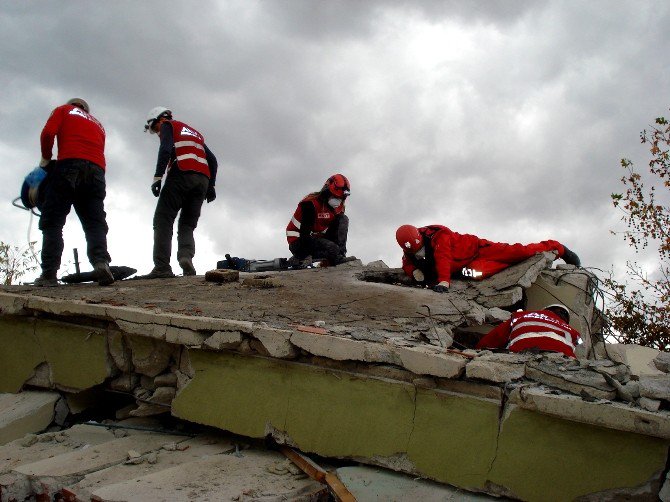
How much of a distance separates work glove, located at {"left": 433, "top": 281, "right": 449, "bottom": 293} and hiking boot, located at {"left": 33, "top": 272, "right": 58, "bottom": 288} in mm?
3680

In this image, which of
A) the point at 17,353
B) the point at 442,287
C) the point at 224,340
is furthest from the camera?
the point at 442,287

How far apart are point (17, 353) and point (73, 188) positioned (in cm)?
160

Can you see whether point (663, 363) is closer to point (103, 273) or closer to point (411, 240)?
point (411, 240)

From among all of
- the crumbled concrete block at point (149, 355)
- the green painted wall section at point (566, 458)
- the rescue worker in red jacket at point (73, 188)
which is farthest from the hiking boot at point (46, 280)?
the green painted wall section at point (566, 458)

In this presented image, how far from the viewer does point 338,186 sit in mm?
8070

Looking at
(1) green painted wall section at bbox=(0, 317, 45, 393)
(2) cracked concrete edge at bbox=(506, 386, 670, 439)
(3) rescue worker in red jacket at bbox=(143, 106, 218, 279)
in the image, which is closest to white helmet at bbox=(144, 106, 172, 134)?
(3) rescue worker in red jacket at bbox=(143, 106, 218, 279)

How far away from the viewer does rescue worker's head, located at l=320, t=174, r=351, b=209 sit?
26.5 feet

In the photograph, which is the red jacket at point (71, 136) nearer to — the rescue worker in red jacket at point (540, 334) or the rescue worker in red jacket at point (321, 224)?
the rescue worker in red jacket at point (321, 224)

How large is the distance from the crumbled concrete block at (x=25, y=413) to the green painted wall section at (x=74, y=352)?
0.60ft

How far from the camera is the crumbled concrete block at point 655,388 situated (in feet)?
8.50

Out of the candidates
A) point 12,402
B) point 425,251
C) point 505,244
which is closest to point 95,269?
point 12,402

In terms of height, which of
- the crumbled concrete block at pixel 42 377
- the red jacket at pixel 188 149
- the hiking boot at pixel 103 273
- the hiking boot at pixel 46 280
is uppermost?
the red jacket at pixel 188 149

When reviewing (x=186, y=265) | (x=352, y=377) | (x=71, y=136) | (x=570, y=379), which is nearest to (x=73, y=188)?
(x=71, y=136)

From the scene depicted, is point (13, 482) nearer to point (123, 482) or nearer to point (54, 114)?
point (123, 482)
